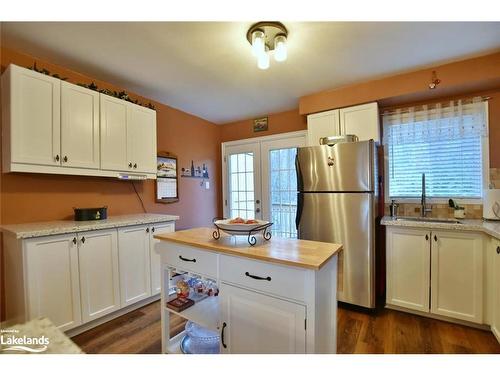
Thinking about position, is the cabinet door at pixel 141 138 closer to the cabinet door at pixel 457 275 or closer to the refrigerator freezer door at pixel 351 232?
the refrigerator freezer door at pixel 351 232

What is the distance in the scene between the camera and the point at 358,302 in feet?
7.52

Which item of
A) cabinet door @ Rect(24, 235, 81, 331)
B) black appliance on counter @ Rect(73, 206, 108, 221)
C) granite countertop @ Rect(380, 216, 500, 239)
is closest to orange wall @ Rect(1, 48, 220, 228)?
black appliance on counter @ Rect(73, 206, 108, 221)

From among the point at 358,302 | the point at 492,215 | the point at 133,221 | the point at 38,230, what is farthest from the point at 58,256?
the point at 492,215

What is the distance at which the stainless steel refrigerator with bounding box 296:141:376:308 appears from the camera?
88.0 inches

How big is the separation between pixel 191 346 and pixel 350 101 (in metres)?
2.70

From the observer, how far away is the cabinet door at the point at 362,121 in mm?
2441

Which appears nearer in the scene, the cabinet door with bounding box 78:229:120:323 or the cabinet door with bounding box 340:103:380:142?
the cabinet door with bounding box 78:229:120:323

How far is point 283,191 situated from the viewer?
3.39 meters

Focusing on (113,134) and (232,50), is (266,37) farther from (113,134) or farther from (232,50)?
(113,134)

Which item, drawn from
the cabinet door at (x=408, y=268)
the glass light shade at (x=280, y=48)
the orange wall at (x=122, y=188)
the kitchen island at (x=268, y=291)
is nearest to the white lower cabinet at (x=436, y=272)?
the cabinet door at (x=408, y=268)

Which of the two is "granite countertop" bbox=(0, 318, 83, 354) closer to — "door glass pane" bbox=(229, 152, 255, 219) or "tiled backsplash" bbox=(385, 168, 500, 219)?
"tiled backsplash" bbox=(385, 168, 500, 219)

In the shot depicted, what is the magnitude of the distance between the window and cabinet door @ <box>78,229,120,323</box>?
9.79ft

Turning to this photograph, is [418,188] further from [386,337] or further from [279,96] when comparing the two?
[279,96]

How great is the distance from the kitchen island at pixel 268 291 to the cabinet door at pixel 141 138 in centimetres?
136
